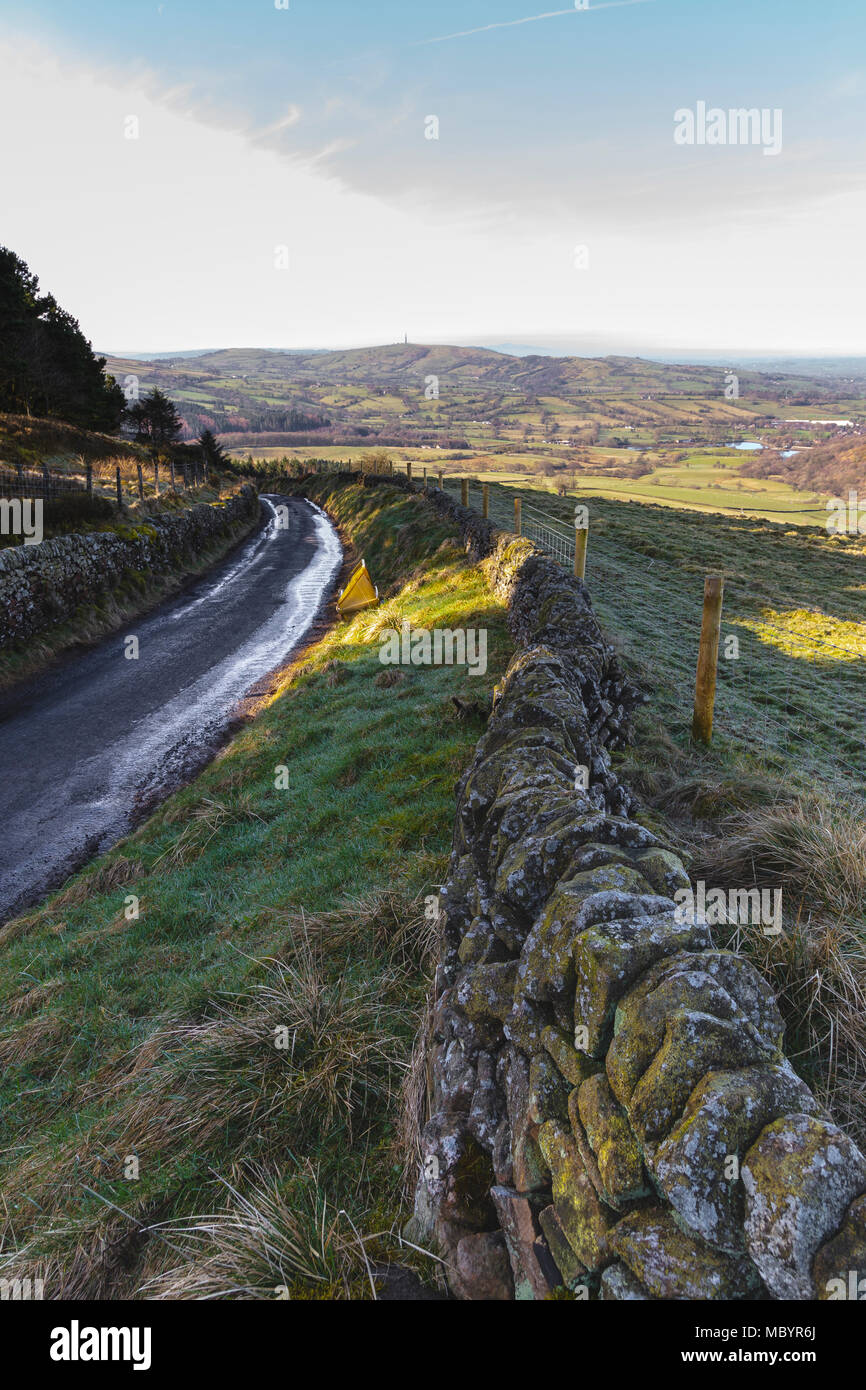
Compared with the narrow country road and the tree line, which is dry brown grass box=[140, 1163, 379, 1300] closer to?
the narrow country road

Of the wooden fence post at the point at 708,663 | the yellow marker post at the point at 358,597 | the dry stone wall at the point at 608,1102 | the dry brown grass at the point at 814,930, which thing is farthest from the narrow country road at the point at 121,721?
the dry brown grass at the point at 814,930

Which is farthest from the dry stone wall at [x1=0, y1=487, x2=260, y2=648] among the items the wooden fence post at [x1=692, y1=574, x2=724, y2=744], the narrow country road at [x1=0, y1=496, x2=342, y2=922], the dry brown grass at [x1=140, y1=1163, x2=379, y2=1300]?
the dry brown grass at [x1=140, y1=1163, x2=379, y2=1300]

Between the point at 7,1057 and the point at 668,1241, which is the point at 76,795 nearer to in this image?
the point at 7,1057

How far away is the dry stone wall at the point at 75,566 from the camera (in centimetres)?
1680

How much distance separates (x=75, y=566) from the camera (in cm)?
1964

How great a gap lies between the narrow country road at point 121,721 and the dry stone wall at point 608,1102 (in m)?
7.13

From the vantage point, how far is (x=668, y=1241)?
2.05 m

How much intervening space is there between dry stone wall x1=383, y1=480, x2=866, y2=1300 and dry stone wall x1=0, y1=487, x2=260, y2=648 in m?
16.3

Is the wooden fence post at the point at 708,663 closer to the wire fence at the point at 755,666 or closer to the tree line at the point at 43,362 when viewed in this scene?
the wire fence at the point at 755,666

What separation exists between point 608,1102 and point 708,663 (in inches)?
251

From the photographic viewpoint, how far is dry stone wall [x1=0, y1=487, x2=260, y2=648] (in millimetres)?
16797

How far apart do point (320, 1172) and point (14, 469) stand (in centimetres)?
2543
